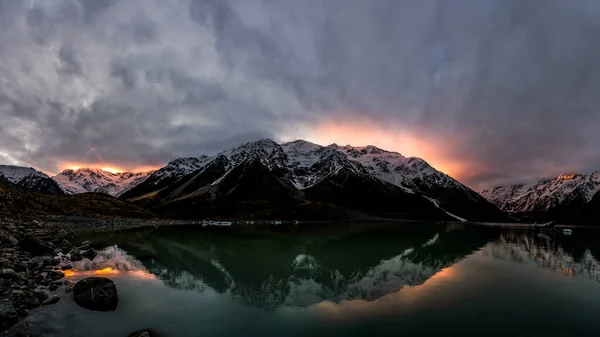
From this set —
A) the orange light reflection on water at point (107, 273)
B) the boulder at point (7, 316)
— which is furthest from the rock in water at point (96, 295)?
the orange light reflection on water at point (107, 273)

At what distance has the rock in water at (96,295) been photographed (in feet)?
83.9

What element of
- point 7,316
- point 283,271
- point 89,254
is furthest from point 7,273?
point 283,271

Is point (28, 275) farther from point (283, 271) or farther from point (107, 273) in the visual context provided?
point (283, 271)

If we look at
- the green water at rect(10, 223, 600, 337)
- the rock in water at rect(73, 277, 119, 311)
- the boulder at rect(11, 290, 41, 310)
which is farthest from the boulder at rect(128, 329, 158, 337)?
the boulder at rect(11, 290, 41, 310)

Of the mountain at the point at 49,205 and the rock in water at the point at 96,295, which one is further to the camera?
the mountain at the point at 49,205

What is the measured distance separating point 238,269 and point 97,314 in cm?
2329

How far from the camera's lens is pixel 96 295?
86.1ft

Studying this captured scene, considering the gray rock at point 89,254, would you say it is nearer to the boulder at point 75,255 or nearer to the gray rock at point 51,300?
the boulder at point 75,255

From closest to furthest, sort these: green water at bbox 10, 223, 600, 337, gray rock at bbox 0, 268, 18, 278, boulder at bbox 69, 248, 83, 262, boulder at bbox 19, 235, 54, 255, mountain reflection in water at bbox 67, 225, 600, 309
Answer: green water at bbox 10, 223, 600, 337 < gray rock at bbox 0, 268, 18, 278 < mountain reflection in water at bbox 67, 225, 600, 309 < boulder at bbox 19, 235, 54, 255 < boulder at bbox 69, 248, 83, 262

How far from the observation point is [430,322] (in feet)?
79.1

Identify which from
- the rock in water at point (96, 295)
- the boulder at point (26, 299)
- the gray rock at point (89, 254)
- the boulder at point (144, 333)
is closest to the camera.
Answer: the boulder at point (144, 333)

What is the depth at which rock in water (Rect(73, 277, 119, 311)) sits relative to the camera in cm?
2558

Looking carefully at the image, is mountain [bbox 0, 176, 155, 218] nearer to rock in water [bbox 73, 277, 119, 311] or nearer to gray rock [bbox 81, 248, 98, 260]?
gray rock [bbox 81, 248, 98, 260]

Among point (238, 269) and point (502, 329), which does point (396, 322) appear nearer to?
point (502, 329)
